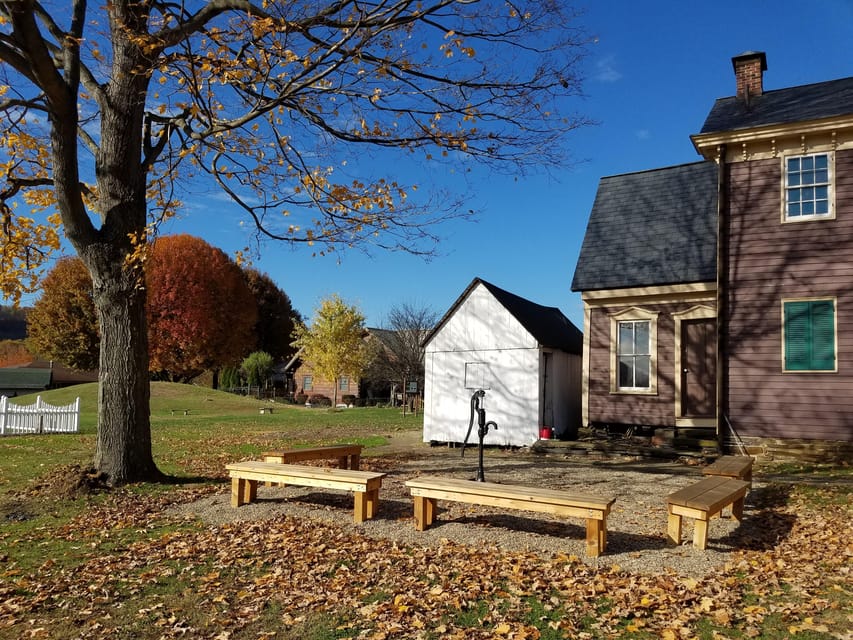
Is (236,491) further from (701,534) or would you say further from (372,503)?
(701,534)

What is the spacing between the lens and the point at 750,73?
663 inches

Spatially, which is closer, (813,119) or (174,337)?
(813,119)

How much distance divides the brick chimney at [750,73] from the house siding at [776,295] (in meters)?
3.15

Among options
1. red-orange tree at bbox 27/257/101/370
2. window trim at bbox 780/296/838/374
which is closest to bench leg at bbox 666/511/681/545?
window trim at bbox 780/296/838/374

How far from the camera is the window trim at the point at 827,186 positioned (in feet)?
45.7

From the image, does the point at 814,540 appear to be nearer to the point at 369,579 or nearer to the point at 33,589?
the point at 369,579

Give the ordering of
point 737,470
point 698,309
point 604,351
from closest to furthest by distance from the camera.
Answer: point 737,470, point 698,309, point 604,351

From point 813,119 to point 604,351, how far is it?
23.3ft

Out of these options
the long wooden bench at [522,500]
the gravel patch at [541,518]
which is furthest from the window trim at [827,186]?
the long wooden bench at [522,500]

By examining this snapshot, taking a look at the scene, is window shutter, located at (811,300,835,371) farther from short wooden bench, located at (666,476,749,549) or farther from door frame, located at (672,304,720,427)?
short wooden bench, located at (666,476,749,549)

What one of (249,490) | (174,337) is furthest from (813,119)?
(174,337)

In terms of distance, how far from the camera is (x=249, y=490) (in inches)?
365

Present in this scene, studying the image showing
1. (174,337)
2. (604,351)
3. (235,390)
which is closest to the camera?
(604,351)

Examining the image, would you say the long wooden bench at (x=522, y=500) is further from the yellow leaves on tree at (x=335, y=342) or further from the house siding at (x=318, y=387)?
the house siding at (x=318, y=387)
